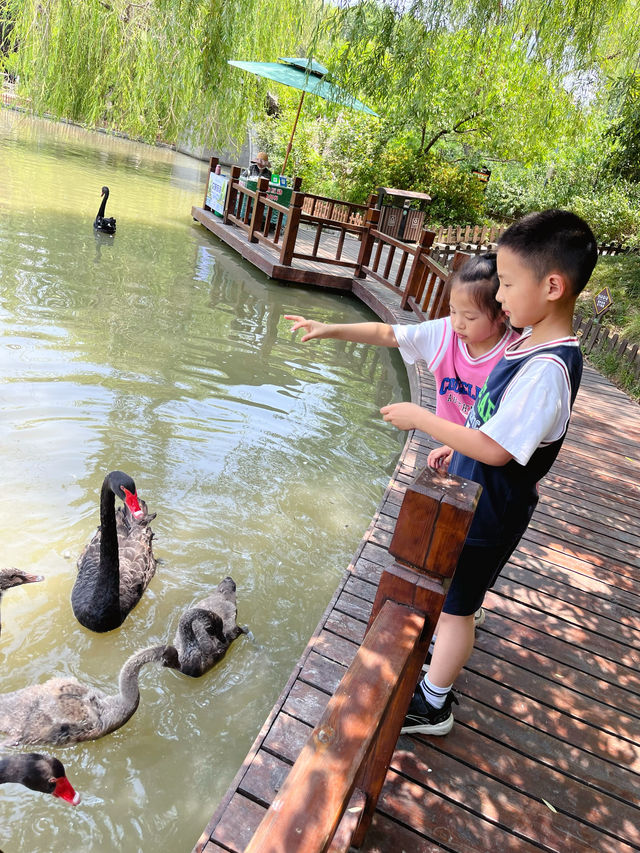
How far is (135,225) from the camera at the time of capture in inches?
528

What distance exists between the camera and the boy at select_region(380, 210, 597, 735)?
184 cm

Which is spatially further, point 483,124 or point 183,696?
→ point 483,124

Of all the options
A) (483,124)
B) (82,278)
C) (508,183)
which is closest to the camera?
(82,278)

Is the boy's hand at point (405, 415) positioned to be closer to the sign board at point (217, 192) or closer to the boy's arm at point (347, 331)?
the boy's arm at point (347, 331)

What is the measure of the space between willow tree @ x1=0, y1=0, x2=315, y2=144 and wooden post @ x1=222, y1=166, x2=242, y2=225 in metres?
4.53

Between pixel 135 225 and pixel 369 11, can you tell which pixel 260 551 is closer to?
pixel 369 11

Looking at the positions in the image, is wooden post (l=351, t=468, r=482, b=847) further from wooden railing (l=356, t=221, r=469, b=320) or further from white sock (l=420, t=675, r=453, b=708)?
wooden railing (l=356, t=221, r=469, b=320)

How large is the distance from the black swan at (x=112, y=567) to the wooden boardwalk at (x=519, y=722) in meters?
1.22

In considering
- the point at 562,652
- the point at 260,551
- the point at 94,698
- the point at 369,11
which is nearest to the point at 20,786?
the point at 94,698

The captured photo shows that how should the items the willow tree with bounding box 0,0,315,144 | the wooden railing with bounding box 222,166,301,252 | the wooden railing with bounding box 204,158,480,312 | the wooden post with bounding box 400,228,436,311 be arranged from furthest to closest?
the wooden railing with bounding box 222,166,301,252, the wooden post with bounding box 400,228,436,311, the wooden railing with bounding box 204,158,480,312, the willow tree with bounding box 0,0,315,144

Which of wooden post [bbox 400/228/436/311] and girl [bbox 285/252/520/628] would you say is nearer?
girl [bbox 285/252/520/628]

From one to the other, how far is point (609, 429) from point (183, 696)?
5500 millimetres

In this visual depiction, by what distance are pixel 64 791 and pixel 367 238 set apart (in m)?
10.5

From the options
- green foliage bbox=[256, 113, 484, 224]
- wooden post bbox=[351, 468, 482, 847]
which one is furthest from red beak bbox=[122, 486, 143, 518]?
green foliage bbox=[256, 113, 484, 224]
